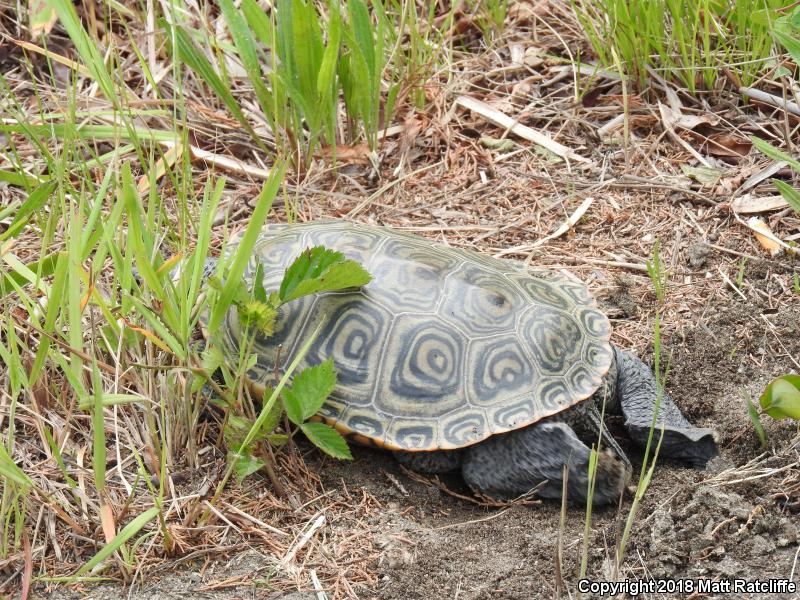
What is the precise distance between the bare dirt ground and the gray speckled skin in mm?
73

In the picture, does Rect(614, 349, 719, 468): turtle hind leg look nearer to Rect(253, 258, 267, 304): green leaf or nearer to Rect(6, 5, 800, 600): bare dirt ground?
Rect(6, 5, 800, 600): bare dirt ground

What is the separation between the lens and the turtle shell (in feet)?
9.68

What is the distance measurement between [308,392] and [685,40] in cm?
293

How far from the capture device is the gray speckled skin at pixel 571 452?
2805mm

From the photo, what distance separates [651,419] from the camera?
2.99 meters

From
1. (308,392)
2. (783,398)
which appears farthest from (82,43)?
(783,398)

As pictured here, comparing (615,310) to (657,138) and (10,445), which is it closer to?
(657,138)

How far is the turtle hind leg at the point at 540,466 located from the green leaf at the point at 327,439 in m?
0.49

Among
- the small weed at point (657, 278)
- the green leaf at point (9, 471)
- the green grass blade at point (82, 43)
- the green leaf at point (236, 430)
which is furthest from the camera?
the small weed at point (657, 278)

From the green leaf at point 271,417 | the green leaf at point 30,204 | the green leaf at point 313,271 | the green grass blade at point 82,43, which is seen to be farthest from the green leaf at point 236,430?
the green grass blade at point 82,43

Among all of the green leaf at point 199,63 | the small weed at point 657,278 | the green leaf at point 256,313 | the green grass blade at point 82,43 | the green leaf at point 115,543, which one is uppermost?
the green grass blade at point 82,43

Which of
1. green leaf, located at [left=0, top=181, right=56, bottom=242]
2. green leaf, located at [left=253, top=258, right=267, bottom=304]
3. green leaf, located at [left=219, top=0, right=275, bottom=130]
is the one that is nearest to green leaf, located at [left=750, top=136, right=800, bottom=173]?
green leaf, located at [left=253, top=258, right=267, bottom=304]

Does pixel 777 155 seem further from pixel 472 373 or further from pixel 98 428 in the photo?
pixel 98 428

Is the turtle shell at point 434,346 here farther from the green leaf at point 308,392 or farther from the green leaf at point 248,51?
the green leaf at point 248,51
